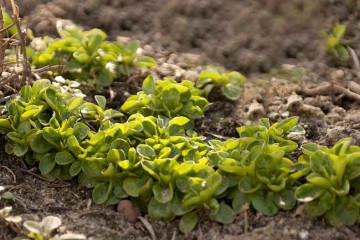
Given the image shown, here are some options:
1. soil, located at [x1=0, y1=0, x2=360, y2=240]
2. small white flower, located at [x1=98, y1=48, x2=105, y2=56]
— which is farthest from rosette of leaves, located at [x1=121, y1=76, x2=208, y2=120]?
small white flower, located at [x1=98, y1=48, x2=105, y2=56]

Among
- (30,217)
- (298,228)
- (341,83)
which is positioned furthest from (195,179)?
(341,83)

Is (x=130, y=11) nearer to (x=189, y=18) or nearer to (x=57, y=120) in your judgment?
(x=189, y=18)

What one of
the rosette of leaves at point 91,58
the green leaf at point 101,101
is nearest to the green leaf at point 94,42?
the rosette of leaves at point 91,58

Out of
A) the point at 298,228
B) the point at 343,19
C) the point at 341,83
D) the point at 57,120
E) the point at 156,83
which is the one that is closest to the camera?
the point at 298,228

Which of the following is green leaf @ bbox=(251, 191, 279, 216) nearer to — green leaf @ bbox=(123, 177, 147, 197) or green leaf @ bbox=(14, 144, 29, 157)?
green leaf @ bbox=(123, 177, 147, 197)

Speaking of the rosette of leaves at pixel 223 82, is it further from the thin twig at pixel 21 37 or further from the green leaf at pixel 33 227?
the green leaf at pixel 33 227

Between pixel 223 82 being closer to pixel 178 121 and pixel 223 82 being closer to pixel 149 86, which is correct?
pixel 149 86
